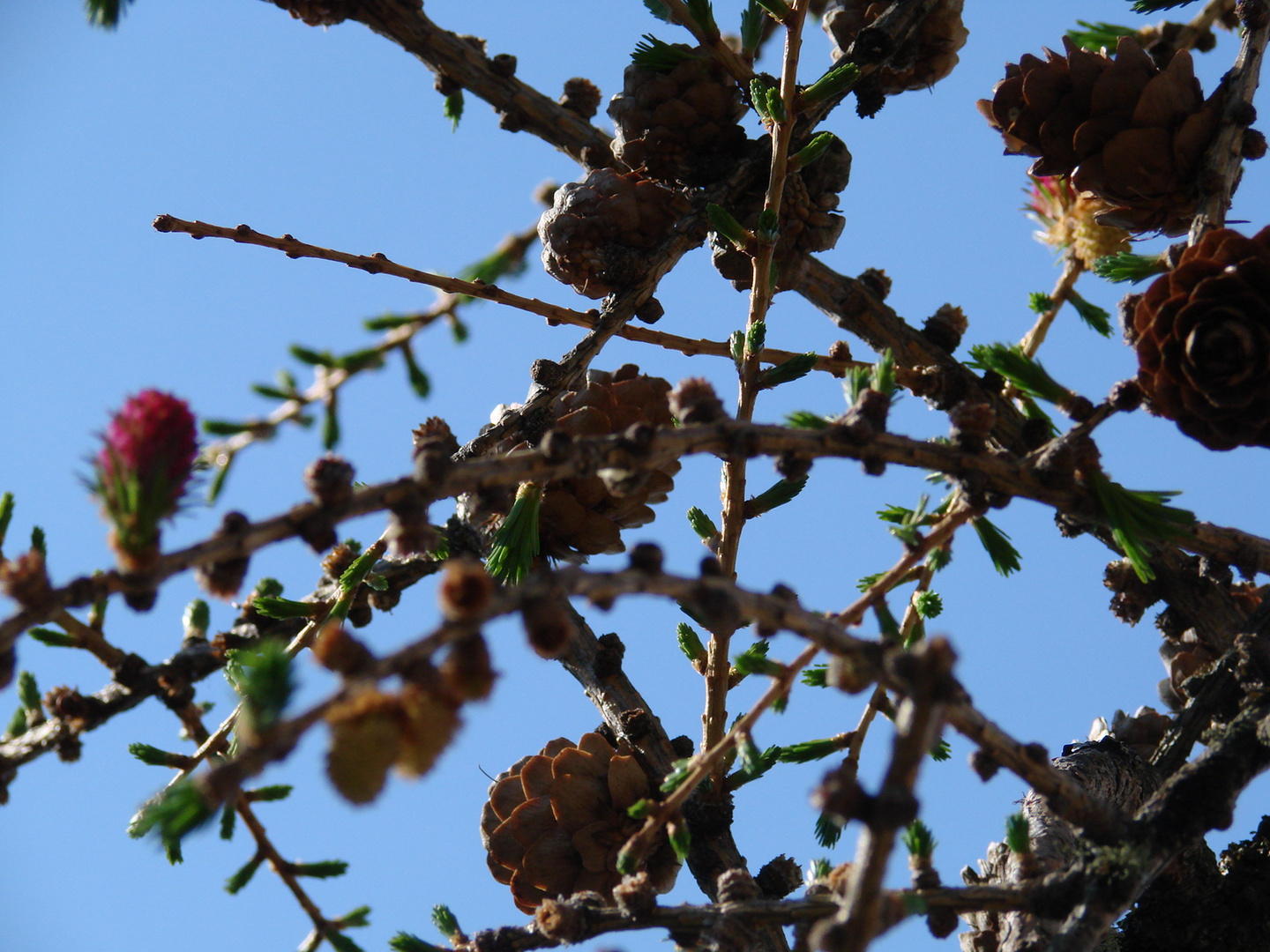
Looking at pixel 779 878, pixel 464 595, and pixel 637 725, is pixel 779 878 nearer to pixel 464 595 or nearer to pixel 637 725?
pixel 637 725

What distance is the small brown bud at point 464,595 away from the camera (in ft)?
2.68

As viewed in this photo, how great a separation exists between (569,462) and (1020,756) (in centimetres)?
60

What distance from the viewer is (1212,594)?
1.81 meters

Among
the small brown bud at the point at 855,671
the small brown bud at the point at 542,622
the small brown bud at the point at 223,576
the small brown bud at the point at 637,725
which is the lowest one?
the small brown bud at the point at 855,671

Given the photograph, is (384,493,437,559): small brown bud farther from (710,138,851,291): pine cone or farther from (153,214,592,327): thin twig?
(710,138,851,291): pine cone

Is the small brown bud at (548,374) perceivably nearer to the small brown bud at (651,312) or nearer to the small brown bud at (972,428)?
the small brown bud at (651,312)

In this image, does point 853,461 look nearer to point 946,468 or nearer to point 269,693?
point 946,468

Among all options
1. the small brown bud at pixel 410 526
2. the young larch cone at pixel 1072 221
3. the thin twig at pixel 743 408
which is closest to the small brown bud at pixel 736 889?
the thin twig at pixel 743 408

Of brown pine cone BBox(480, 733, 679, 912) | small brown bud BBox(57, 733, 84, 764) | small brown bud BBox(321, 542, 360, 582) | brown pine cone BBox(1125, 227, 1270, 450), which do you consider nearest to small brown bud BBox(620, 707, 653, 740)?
brown pine cone BBox(480, 733, 679, 912)

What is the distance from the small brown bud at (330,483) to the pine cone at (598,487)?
0.72 m

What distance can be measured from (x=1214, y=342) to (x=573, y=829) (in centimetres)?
118

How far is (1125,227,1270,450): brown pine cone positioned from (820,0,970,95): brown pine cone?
2.72ft

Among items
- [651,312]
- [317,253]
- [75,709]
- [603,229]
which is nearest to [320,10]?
[317,253]

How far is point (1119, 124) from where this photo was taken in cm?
160
